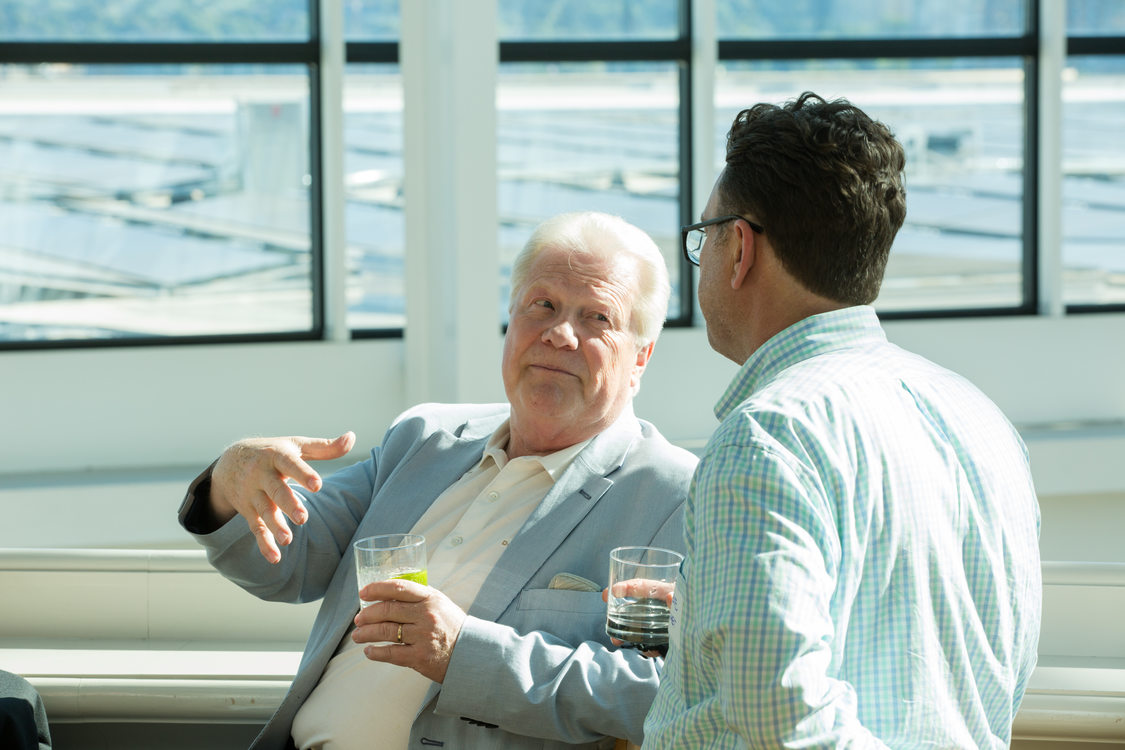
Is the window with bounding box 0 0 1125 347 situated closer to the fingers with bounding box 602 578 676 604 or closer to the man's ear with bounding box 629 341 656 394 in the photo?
the man's ear with bounding box 629 341 656 394

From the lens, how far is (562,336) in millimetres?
1977

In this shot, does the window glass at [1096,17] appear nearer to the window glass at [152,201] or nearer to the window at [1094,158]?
the window at [1094,158]

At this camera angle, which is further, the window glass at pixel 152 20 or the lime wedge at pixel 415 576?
the window glass at pixel 152 20

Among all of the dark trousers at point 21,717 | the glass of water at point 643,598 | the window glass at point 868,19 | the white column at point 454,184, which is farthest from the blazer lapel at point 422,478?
the window glass at point 868,19

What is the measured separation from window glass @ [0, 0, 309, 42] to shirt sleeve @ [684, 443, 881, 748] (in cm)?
480

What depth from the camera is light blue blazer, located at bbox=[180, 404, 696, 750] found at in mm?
1624

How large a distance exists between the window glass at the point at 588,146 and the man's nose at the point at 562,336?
11.9ft

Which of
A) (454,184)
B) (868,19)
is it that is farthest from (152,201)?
(868,19)

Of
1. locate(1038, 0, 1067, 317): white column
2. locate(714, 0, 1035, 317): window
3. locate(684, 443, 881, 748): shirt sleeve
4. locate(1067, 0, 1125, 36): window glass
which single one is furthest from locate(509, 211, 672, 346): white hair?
locate(1067, 0, 1125, 36): window glass

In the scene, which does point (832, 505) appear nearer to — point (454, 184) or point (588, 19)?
point (454, 184)

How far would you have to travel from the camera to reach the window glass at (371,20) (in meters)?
5.34

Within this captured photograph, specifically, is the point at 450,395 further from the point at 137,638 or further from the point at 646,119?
the point at 137,638

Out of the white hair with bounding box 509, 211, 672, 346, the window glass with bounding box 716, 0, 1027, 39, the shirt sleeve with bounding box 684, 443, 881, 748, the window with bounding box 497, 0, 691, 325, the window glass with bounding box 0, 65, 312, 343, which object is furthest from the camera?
the window glass with bounding box 716, 0, 1027, 39

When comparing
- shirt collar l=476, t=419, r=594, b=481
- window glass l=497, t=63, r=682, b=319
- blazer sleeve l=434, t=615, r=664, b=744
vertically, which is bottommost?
blazer sleeve l=434, t=615, r=664, b=744
